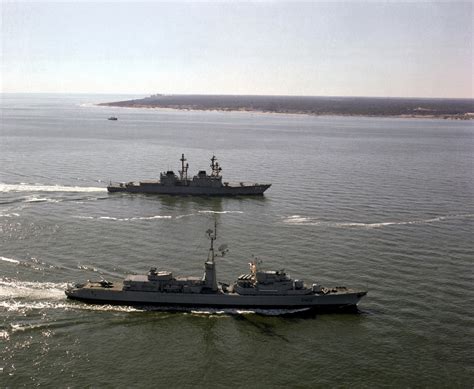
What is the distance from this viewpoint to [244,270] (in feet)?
202

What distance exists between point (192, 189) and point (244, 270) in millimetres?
52545

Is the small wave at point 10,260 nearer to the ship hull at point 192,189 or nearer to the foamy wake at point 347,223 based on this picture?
the foamy wake at point 347,223

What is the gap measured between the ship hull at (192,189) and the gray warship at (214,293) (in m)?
55.1

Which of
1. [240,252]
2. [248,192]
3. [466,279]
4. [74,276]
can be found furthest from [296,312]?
[248,192]

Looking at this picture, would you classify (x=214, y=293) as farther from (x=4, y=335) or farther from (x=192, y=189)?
(x=192, y=189)

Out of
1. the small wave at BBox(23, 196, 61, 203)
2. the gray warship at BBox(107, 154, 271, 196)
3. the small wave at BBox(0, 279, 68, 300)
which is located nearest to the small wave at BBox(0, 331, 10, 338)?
the small wave at BBox(0, 279, 68, 300)

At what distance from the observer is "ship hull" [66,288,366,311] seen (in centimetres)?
5294

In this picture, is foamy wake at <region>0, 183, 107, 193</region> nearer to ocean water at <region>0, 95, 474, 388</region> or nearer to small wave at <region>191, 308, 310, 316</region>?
ocean water at <region>0, 95, 474, 388</region>

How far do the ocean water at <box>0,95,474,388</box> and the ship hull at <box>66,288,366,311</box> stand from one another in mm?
1156

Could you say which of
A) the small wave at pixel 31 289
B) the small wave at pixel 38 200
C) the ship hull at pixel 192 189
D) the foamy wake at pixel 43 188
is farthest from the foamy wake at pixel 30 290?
the ship hull at pixel 192 189

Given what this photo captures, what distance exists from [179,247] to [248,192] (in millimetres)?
40709

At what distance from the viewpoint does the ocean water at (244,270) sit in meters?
41.9

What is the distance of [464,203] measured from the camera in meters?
96.8

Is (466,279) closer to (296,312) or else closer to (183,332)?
(296,312)
